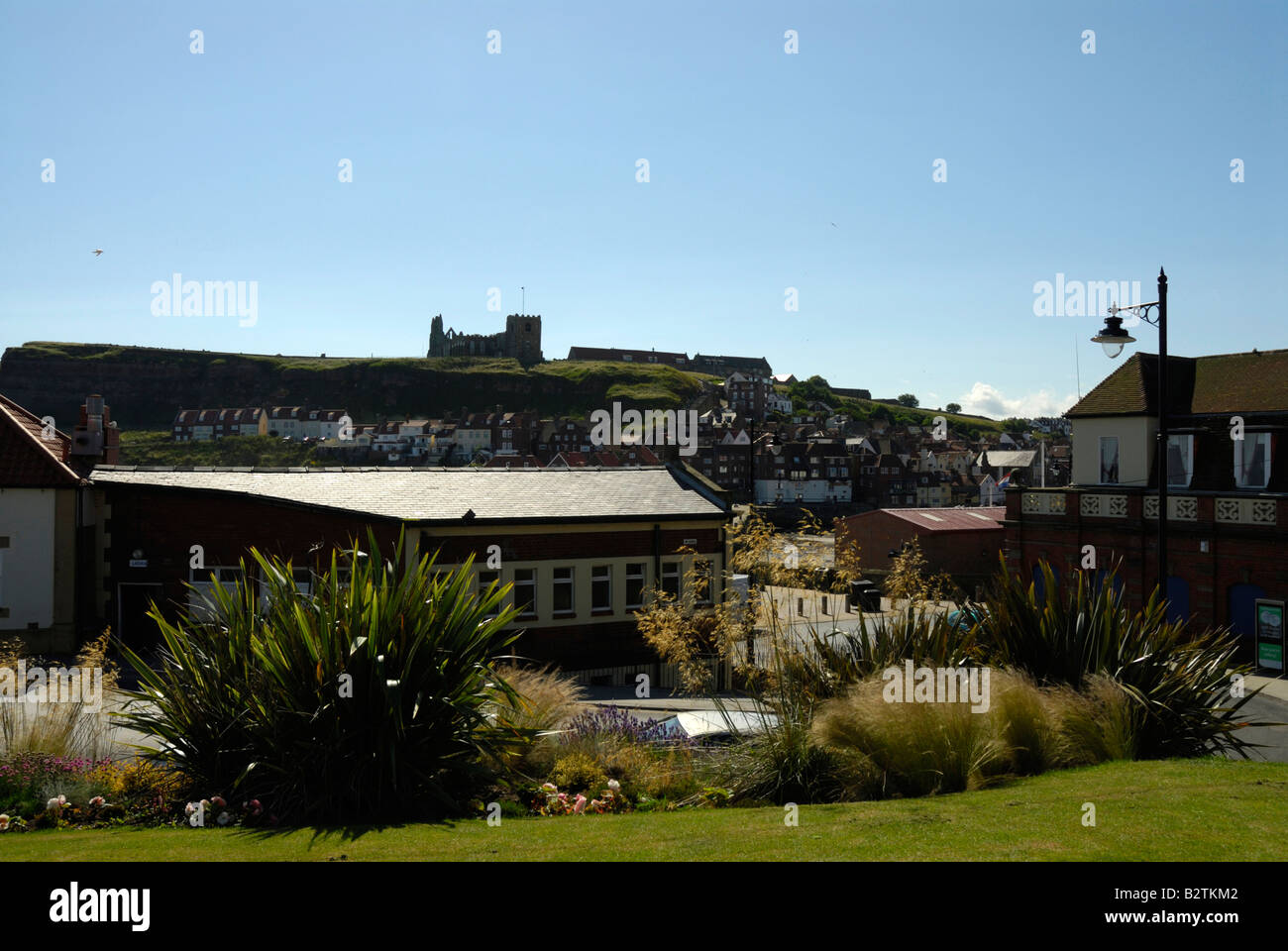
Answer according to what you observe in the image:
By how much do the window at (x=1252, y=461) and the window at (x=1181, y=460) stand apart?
1.33 m

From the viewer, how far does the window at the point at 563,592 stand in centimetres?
2364

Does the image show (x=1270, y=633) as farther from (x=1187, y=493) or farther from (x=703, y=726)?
(x=703, y=726)

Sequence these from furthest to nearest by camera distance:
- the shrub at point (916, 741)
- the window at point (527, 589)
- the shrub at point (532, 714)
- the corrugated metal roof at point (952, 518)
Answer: the corrugated metal roof at point (952, 518), the window at point (527, 589), the shrub at point (532, 714), the shrub at point (916, 741)

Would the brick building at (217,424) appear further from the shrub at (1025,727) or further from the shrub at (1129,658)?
the shrub at (1025,727)

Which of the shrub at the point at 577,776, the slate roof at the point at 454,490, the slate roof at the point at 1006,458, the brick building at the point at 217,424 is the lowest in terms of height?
the shrub at the point at 577,776

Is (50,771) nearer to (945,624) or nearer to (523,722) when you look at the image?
(523,722)

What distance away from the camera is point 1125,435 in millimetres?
31359

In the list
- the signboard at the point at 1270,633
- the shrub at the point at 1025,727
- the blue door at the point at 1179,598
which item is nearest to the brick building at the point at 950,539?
the blue door at the point at 1179,598

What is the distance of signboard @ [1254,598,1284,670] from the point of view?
24.5 meters

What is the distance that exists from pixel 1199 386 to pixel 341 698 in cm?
3131

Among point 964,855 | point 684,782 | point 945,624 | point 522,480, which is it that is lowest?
point 684,782
